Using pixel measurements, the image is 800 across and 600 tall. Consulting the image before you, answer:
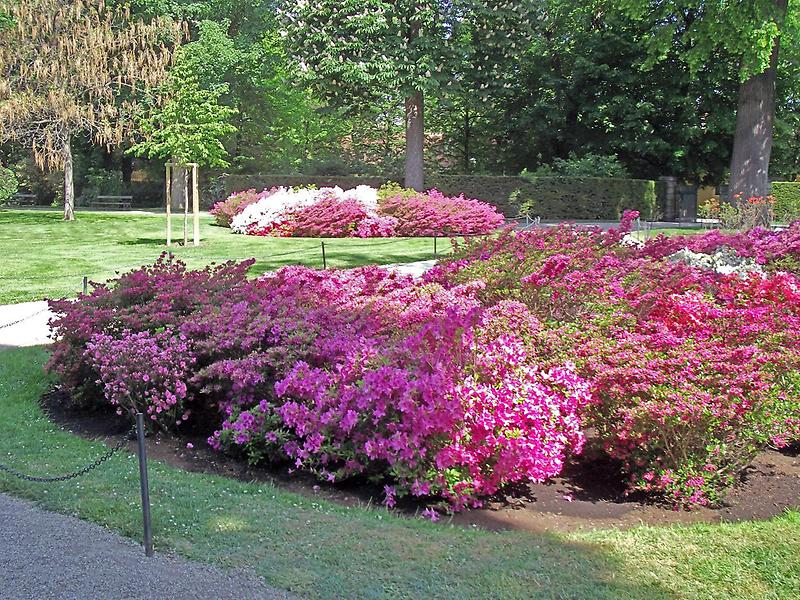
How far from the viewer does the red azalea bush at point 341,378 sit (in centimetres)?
455

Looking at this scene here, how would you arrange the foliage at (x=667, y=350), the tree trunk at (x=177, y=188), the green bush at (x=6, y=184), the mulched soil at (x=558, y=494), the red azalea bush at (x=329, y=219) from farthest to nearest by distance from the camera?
the tree trunk at (x=177, y=188) < the green bush at (x=6, y=184) < the red azalea bush at (x=329, y=219) < the foliage at (x=667, y=350) < the mulched soil at (x=558, y=494)

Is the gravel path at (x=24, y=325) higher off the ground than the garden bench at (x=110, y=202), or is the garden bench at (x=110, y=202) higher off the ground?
the garden bench at (x=110, y=202)

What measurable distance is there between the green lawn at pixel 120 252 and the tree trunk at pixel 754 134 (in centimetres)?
1013

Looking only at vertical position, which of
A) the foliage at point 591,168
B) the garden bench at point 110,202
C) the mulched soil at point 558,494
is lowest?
the mulched soil at point 558,494

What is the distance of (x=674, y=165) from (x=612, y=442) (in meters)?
Result: 25.7

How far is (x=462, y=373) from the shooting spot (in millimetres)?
4789

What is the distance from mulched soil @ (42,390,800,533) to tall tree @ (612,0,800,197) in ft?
52.8

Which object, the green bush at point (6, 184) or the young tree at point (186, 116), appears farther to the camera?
the young tree at point (186, 116)

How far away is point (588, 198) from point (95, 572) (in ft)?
78.2

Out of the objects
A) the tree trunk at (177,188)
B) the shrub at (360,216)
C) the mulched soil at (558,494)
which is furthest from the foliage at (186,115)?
the mulched soil at (558,494)

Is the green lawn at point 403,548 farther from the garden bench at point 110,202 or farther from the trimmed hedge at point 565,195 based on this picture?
the garden bench at point 110,202

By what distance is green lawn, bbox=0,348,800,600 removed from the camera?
3174 millimetres

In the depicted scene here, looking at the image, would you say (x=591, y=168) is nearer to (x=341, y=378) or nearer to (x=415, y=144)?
(x=415, y=144)

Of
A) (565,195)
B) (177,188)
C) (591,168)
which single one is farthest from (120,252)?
(177,188)
